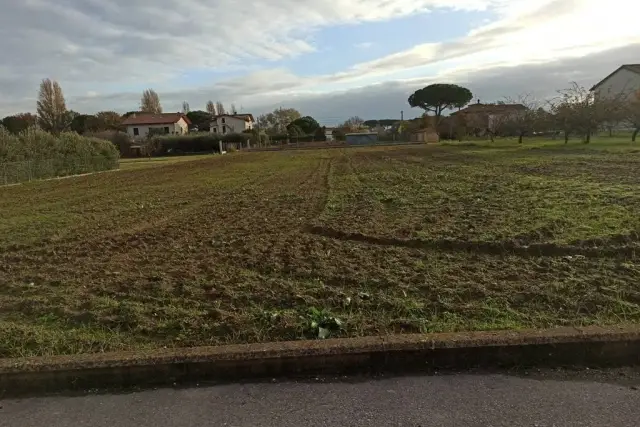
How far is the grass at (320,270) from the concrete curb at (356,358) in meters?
0.38

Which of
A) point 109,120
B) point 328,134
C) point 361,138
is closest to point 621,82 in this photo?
point 361,138

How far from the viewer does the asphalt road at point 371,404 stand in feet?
8.20

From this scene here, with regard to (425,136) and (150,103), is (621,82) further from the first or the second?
(150,103)

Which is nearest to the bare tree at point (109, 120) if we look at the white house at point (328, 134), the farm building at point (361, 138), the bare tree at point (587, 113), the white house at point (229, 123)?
the white house at point (229, 123)

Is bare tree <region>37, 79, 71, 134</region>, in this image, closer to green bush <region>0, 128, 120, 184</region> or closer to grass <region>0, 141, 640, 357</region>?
green bush <region>0, 128, 120, 184</region>

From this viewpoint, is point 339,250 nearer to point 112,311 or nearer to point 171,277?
point 171,277

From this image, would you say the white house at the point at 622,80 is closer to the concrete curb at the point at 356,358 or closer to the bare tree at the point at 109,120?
the concrete curb at the point at 356,358

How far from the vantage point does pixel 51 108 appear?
7338 cm

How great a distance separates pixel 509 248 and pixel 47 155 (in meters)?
29.4

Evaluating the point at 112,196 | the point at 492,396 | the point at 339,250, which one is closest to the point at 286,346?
the point at 492,396

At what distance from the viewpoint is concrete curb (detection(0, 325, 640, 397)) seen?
3.00 metres

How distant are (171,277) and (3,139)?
26.0 meters

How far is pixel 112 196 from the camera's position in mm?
15398

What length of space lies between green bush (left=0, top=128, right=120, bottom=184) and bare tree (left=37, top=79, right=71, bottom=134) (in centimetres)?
4920
